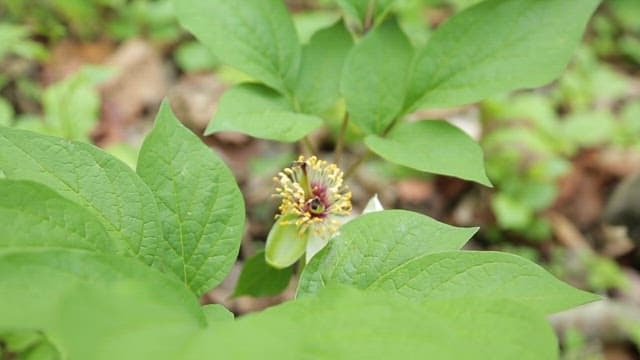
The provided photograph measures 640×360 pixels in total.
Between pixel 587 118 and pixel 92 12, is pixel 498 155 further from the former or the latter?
pixel 92 12

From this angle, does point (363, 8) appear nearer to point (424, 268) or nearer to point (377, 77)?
point (377, 77)

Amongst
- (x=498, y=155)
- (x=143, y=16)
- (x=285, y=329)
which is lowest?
(x=498, y=155)

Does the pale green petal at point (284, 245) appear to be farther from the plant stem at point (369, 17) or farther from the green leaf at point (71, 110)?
the green leaf at point (71, 110)

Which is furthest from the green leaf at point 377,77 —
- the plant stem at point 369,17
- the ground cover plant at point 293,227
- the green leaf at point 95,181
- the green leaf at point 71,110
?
the green leaf at point 71,110

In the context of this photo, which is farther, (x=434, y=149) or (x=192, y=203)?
(x=434, y=149)

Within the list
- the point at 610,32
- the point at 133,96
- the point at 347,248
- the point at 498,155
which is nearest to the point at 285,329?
the point at 347,248

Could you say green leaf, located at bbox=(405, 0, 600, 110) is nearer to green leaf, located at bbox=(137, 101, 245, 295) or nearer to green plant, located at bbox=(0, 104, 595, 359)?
green plant, located at bbox=(0, 104, 595, 359)

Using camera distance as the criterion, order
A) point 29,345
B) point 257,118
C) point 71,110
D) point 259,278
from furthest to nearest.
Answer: point 71,110 < point 29,345 < point 259,278 < point 257,118

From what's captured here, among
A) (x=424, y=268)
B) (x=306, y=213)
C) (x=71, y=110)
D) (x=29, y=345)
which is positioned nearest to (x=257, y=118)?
(x=306, y=213)
